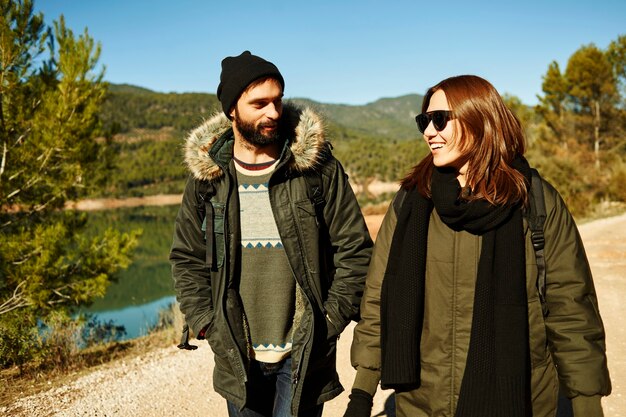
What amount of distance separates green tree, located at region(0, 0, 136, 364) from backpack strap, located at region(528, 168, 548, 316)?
20.3ft

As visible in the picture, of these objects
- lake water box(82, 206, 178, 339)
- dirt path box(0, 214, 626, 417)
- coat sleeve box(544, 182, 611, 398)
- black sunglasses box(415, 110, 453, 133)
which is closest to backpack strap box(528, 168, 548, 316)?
coat sleeve box(544, 182, 611, 398)

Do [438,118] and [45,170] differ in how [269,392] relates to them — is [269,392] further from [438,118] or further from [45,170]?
[45,170]

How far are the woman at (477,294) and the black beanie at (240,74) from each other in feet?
2.30

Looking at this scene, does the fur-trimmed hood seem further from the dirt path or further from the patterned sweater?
the dirt path

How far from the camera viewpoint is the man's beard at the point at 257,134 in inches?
86.8

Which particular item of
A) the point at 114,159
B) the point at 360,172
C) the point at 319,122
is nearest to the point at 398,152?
the point at 360,172

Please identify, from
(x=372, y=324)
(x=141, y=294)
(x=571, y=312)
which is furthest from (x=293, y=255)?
(x=141, y=294)

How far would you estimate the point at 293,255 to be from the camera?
2.15 m

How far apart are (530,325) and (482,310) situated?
18 centimetres

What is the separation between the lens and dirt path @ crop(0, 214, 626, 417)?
4180 mm

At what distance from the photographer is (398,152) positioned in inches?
2447

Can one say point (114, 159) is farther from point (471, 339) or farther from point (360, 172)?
point (360, 172)

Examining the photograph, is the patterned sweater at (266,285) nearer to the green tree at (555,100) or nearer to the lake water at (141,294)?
the lake water at (141,294)

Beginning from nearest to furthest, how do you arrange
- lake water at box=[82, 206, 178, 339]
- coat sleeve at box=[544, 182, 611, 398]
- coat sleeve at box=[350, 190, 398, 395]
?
coat sleeve at box=[544, 182, 611, 398] → coat sleeve at box=[350, 190, 398, 395] → lake water at box=[82, 206, 178, 339]
